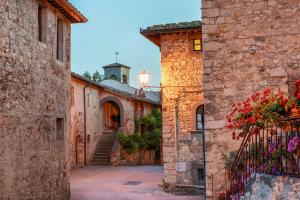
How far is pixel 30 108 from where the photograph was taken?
38.5 feet

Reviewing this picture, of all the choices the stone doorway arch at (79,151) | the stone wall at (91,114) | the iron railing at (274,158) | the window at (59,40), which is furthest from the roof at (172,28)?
the stone doorway arch at (79,151)

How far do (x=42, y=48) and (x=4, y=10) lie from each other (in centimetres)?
248

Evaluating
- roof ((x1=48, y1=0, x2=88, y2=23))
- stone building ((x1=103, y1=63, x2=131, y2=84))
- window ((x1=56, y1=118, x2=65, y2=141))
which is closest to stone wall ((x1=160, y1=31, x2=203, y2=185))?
roof ((x1=48, y1=0, x2=88, y2=23))

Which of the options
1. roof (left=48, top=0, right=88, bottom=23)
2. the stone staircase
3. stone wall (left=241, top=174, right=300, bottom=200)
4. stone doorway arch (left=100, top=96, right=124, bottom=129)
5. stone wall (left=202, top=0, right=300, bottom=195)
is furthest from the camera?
stone doorway arch (left=100, top=96, right=124, bottom=129)

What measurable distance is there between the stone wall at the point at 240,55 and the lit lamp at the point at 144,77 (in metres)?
6.50

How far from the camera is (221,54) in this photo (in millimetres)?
10062

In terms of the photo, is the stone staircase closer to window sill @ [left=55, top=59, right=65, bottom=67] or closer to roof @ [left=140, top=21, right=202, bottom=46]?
roof @ [left=140, top=21, right=202, bottom=46]

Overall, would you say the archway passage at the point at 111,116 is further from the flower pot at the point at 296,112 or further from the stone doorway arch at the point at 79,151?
the flower pot at the point at 296,112

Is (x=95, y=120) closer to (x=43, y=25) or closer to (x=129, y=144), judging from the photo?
(x=129, y=144)

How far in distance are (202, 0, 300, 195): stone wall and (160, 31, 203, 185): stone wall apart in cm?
648

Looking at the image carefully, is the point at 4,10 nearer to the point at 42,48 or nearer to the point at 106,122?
the point at 42,48

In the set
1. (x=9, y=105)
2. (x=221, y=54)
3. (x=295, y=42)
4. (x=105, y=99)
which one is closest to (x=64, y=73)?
(x=9, y=105)

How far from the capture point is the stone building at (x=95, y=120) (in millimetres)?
24931

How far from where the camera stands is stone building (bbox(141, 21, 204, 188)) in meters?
16.6
